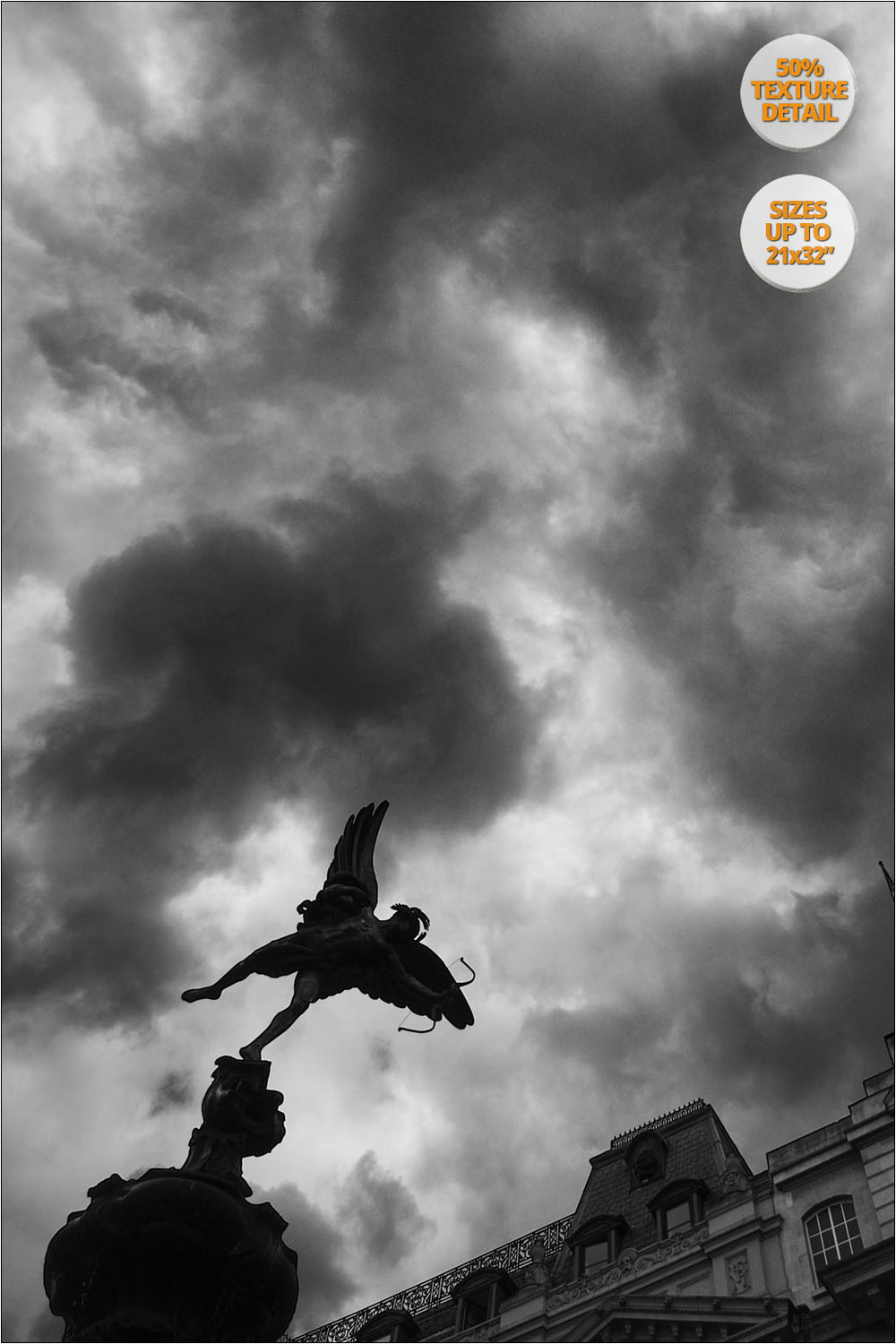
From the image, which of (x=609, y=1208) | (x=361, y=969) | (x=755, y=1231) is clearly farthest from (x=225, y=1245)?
(x=609, y=1208)

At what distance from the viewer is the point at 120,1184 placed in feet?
41.0

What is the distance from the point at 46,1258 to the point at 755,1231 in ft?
69.2

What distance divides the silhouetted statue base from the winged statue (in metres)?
2.56

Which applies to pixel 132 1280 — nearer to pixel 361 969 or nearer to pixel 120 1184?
pixel 120 1184

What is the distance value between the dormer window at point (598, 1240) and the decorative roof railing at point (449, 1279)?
2.48 meters

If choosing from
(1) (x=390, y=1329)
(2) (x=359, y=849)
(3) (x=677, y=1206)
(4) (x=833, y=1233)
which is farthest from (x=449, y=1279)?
(2) (x=359, y=849)

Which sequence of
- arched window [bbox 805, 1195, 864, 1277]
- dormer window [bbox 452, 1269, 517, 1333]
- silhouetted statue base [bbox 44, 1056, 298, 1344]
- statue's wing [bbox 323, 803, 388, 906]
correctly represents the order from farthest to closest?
dormer window [bbox 452, 1269, 517, 1333] < arched window [bbox 805, 1195, 864, 1277] < statue's wing [bbox 323, 803, 388, 906] < silhouetted statue base [bbox 44, 1056, 298, 1344]

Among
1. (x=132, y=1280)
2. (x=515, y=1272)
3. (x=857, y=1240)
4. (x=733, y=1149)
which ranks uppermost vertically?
(x=733, y=1149)

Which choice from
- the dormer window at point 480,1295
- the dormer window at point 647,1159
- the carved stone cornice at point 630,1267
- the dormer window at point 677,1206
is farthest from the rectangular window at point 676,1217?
the dormer window at point 480,1295

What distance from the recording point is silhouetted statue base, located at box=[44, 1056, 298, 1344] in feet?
39.6

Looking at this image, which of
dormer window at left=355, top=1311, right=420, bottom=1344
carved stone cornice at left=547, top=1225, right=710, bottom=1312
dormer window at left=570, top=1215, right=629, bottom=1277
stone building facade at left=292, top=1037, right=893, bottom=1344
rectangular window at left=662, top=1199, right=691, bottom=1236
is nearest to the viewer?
stone building facade at left=292, top=1037, right=893, bottom=1344

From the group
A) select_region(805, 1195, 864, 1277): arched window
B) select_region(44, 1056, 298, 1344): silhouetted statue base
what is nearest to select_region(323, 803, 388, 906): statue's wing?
select_region(44, 1056, 298, 1344): silhouetted statue base

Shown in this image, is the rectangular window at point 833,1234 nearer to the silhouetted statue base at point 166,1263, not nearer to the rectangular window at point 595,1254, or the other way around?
the rectangular window at point 595,1254

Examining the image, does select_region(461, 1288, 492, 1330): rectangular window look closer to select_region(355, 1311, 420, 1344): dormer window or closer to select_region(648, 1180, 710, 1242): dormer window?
select_region(355, 1311, 420, 1344): dormer window
